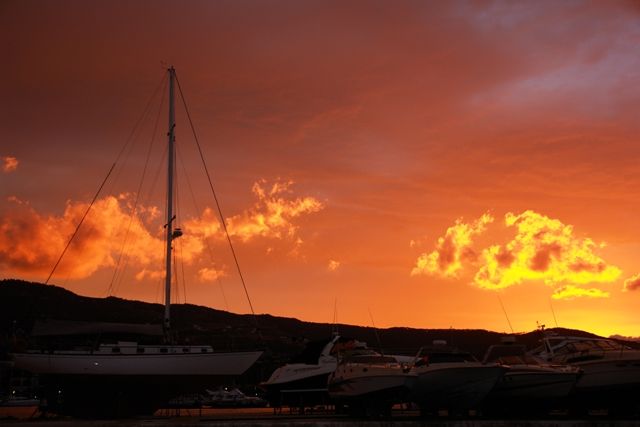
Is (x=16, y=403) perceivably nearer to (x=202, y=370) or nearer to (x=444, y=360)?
(x=202, y=370)

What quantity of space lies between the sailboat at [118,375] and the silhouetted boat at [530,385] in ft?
52.2

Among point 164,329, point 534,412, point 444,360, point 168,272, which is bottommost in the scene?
point 534,412

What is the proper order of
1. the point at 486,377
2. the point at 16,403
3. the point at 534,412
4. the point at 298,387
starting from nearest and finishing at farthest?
the point at 486,377, the point at 534,412, the point at 298,387, the point at 16,403

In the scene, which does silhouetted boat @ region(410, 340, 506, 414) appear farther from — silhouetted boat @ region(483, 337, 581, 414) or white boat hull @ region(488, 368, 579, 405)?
white boat hull @ region(488, 368, 579, 405)

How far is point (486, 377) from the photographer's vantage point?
80.3 feet

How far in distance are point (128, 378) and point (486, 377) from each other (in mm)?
19353

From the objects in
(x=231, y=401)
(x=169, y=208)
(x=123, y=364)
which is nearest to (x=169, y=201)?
(x=169, y=208)

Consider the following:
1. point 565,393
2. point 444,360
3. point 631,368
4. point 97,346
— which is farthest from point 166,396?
point 631,368

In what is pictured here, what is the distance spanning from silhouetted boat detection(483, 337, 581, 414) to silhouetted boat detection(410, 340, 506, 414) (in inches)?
54.3

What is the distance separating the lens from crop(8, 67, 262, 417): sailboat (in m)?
35.1

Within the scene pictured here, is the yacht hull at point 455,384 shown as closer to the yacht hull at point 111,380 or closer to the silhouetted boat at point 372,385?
the silhouetted boat at point 372,385

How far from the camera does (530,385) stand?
25875 mm

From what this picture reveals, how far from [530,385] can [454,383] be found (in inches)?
135

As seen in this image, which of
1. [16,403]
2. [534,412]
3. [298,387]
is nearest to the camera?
[534,412]
